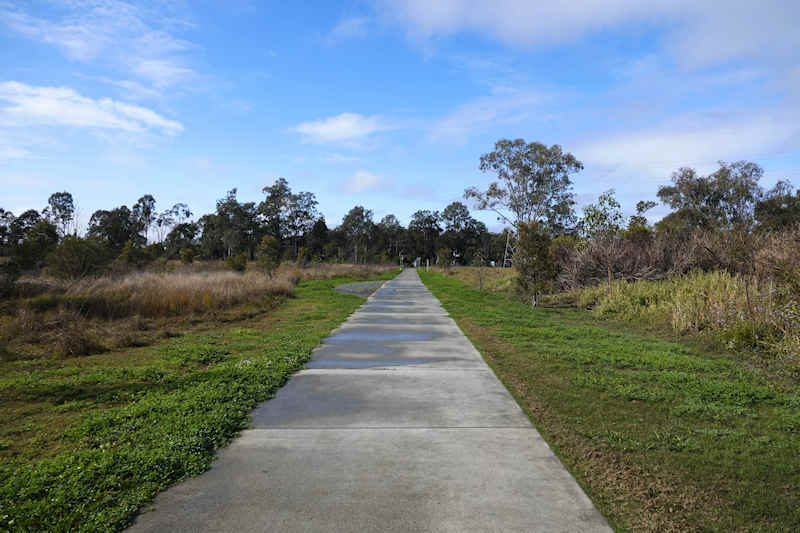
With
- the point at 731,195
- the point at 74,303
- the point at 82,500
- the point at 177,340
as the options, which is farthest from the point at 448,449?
the point at 731,195

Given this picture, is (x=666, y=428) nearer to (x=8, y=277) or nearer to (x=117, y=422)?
(x=117, y=422)

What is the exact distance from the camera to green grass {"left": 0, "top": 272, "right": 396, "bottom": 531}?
10.4 feet

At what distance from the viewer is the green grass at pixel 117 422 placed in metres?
3.17

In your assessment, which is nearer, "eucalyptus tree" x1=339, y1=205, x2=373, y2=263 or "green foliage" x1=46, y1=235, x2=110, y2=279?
"green foliage" x1=46, y1=235, x2=110, y2=279

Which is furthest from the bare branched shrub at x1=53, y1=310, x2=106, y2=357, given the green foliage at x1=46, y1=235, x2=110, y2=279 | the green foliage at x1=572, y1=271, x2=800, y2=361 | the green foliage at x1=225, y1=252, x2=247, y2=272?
the green foliage at x1=225, y1=252, x2=247, y2=272

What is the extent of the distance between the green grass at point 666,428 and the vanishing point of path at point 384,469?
0.34 m

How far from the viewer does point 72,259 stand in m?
19.1

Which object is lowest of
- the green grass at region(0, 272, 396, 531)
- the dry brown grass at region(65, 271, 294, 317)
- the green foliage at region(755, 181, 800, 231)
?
the green grass at region(0, 272, 396, 531)

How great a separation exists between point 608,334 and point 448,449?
7.57 metres

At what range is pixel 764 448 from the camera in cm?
421

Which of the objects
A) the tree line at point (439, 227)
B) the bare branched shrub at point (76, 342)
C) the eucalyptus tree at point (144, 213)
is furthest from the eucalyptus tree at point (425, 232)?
the bare branched shrub at point (76, 342)

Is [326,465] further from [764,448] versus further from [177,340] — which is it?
[177,340]

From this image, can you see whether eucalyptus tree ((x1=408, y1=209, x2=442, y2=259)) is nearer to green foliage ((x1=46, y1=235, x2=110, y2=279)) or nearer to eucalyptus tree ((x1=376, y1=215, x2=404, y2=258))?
eucalyptus tree ((x1=376, y1=215, x2=404, y2=258))

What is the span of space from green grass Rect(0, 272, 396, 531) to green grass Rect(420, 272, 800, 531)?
3.15 meters
